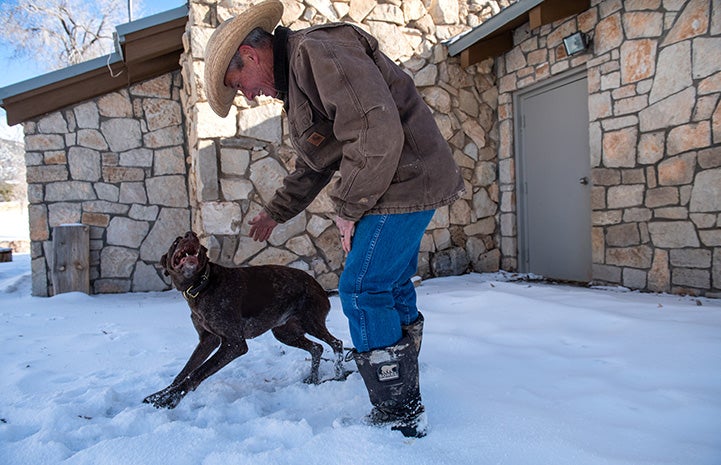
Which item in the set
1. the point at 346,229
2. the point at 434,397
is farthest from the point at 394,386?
the point at 346,229

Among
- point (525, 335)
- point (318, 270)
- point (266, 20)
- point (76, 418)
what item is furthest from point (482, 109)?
point (76, 418)

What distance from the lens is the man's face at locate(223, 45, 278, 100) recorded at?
1.79 meters

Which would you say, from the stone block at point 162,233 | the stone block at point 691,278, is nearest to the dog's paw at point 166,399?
the stone block at point 162,233

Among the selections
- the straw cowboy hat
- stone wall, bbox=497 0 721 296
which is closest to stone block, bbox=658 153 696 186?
stone wall, bbox=497 0 721 296

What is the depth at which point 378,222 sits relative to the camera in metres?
1.62

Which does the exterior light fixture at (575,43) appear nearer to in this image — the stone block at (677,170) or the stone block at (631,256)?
the stone block at (677,170)

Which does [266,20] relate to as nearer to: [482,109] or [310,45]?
[310,45]

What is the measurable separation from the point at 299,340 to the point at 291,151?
10.4ft

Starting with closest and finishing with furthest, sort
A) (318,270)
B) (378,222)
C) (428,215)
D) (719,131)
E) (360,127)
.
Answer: (360,127), (378,222), (428,215), (719,131), (318,270)

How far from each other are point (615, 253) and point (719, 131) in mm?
1560

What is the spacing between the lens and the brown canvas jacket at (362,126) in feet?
4.88

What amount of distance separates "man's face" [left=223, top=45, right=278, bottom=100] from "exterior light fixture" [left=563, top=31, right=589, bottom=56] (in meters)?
4.67

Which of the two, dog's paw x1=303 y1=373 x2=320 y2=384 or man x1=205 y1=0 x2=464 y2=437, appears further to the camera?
dog's paw x1=303 y1=373 x2=320 y2=384

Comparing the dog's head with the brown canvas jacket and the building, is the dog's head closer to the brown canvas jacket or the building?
the brown canvas jacket
